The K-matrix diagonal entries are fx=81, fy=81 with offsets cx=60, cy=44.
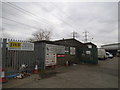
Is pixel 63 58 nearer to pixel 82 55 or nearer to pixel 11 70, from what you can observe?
pixel 82 55

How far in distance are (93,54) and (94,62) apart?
4.17ft

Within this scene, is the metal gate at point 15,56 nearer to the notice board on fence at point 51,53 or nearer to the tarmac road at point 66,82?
the tarmac road at point 66,82

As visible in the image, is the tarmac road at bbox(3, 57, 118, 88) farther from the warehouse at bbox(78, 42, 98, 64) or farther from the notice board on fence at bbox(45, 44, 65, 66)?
the warehouse at bbox(78, 42, 98, 64)

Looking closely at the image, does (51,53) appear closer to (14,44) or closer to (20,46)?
(20,46)

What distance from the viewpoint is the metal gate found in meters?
5.16

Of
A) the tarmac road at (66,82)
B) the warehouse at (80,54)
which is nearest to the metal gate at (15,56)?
the tarmac road at (66,82)

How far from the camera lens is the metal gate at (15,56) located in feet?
16.9

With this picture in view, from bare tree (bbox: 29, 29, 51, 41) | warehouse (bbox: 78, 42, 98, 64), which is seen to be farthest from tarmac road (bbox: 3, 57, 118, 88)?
bare tree (bbox: 29, 29, 51, 41)

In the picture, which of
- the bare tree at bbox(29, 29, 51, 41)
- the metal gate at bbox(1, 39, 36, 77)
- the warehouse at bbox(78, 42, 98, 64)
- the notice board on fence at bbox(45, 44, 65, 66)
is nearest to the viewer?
the metal gate at bbox(1, 39, 36, 77)

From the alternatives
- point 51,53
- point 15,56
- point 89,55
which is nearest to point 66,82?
point 15,56

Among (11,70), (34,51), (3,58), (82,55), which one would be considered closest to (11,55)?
(3,58)

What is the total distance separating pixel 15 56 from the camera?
570 centimetres

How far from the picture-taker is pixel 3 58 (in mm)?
5004

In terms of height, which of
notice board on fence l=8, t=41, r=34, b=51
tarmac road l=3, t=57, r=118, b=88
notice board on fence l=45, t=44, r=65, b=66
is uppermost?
notice board on fence l=8, t=41, r=34, b=51
